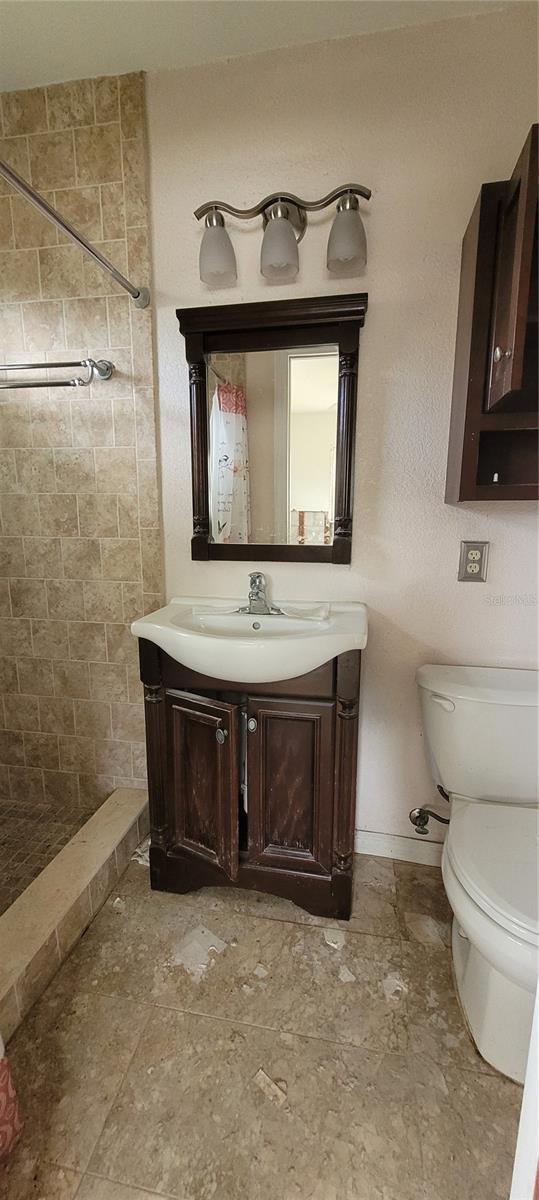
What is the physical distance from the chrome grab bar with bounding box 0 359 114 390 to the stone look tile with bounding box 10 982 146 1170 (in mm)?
1656

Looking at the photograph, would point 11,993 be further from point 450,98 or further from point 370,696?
point 450,98

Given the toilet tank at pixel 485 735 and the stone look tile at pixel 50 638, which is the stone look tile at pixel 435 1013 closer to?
the toilet tank at pixel 485 735

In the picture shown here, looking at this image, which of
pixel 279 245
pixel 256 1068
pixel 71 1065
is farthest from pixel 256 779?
pixel 279 245

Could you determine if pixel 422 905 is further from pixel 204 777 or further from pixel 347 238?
pixel 347 238

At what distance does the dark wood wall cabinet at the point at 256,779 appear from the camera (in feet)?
4.14

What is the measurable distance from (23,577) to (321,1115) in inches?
65.1

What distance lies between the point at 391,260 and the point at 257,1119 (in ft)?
6.60

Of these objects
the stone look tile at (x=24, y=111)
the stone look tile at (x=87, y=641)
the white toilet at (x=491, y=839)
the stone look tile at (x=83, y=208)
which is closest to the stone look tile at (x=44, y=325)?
the stone look tile at (x=83, y=208)

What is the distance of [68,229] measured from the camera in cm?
112

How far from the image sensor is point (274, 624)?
137 centimetres

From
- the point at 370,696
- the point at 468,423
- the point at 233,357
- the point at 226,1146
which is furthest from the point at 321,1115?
the point at 233,357

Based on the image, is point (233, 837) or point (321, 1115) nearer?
point (321, 1115)

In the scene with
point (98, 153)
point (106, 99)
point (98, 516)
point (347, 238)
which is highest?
point (106, 99)

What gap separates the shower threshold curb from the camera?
1.12 m
